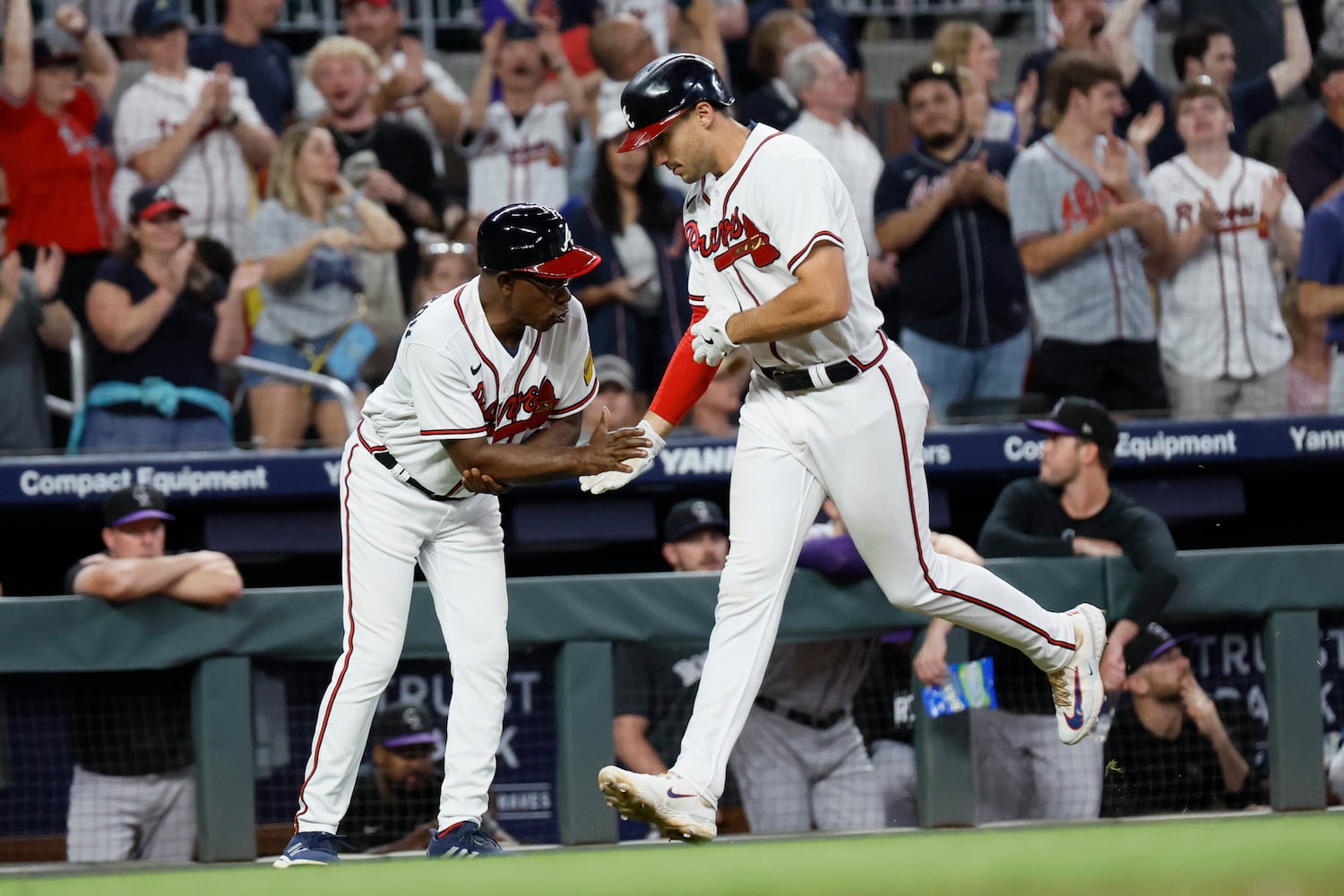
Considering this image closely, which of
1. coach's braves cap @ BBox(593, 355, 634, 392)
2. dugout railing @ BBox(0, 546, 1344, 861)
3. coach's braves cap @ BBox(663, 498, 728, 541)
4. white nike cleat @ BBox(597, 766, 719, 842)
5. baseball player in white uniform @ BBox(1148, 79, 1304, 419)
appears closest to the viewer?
white nike cleat @ BBox(597, 766, 719, 842)

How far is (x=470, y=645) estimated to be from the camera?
4.63m

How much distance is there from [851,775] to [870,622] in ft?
1.62

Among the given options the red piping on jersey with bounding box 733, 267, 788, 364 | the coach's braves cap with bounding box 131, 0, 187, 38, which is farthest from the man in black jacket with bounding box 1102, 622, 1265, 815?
the coach's braves cap with bounding box 131, 0, 187, 38

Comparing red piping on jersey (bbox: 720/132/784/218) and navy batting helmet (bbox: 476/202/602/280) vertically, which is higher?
red piping on jersey (bbox: 720/132/784/218)

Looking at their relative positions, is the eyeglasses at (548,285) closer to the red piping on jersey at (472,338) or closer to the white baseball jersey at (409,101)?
the red piping on jersey at (472,338)

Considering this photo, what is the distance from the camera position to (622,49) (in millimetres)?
7723

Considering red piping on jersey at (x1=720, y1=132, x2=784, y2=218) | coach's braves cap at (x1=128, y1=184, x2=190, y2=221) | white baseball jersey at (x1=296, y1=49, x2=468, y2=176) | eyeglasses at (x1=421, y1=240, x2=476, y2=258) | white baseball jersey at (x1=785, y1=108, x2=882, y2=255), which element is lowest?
red piping on jersey at (x1=720, y1=132, x2=784, y2=218)

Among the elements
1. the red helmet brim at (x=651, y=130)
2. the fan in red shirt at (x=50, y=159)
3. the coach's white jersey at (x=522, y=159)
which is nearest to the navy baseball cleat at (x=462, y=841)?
the red helmet brim at (x=651, y=130)

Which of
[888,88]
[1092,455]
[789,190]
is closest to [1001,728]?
[1092,455]

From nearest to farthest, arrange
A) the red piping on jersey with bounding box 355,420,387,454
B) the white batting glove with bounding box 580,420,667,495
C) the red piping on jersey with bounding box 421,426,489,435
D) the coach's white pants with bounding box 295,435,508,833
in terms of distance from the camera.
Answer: the white batting glove with bounding box 580,420,667,495 → the red piping on jersey with bounding box 421,426,489,435 → the coach's white pants with bounding box 295,435,508,833 → the red piping on jersey with bounding box 355,420,387,454

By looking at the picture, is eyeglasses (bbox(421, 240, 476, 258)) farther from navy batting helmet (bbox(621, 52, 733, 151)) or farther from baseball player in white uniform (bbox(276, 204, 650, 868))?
navy batting helmet (bbox(621, 52, 733, 151))

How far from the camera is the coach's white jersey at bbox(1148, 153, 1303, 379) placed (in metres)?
7.35

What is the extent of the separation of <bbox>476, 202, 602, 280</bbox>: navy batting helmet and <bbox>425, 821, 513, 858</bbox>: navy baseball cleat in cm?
145

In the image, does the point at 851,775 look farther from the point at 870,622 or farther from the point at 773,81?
the point at 773,81
